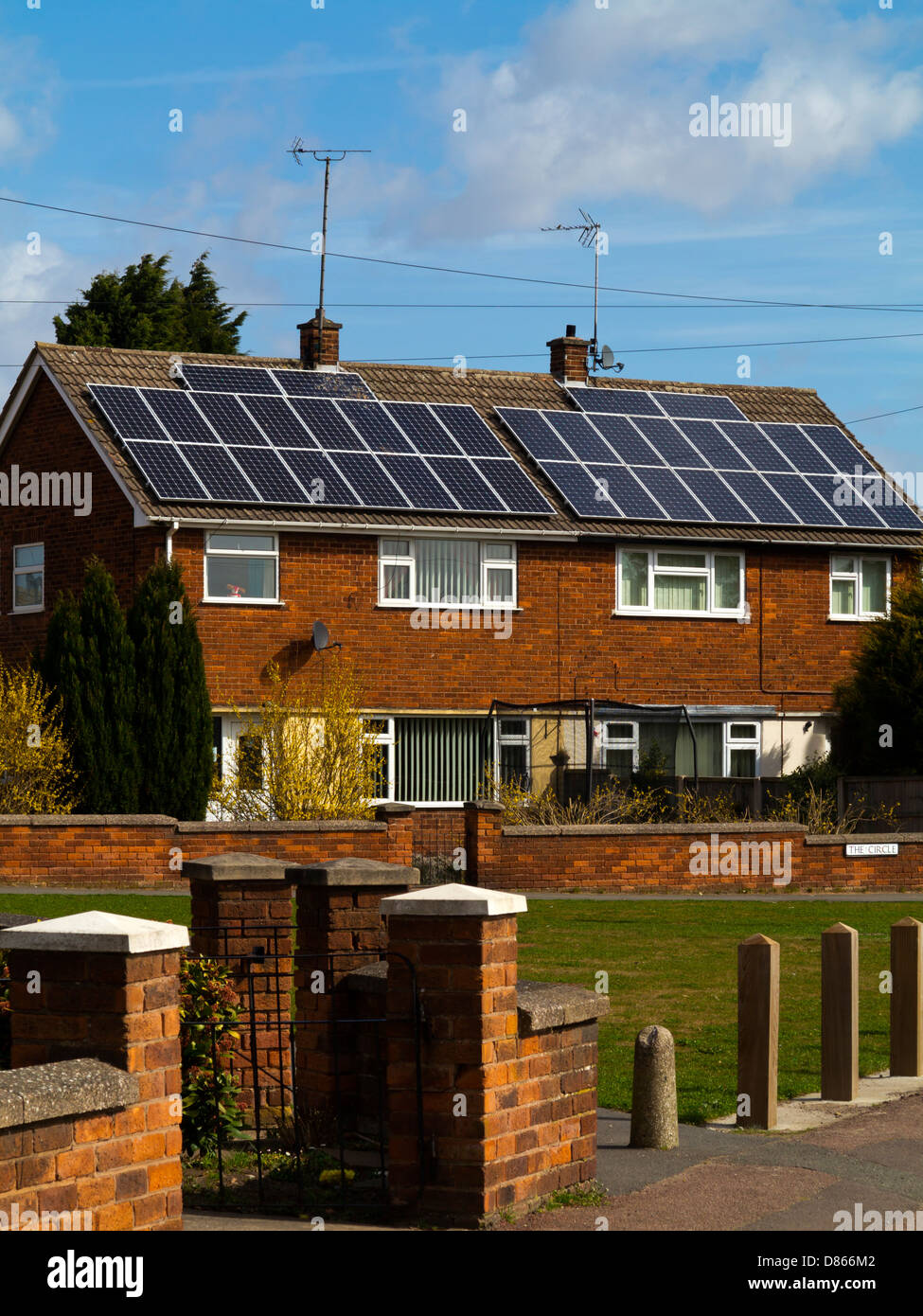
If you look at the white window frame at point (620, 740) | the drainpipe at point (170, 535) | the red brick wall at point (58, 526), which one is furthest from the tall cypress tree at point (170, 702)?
the white window frame at point (620, 740)

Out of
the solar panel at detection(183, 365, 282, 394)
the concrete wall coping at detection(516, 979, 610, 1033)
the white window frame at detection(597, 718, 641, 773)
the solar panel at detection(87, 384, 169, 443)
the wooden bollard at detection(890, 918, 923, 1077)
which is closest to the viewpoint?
the concrete wall coping at detection(516, 979, 610, 1033)

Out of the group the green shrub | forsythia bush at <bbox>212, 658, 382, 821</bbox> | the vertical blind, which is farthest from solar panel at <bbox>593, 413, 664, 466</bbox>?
the green shrub

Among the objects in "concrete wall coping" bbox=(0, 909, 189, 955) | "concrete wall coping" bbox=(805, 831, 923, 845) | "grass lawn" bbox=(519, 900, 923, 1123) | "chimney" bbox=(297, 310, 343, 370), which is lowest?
"grass lawn" bbox=(519, 900, 923, 1123)

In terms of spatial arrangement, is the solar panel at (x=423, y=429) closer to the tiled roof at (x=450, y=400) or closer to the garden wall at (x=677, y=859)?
the tiled roof at (x=450, y=400)

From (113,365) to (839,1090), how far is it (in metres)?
22.7

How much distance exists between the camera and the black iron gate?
24.7 ft

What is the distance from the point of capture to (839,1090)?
31.4 feet

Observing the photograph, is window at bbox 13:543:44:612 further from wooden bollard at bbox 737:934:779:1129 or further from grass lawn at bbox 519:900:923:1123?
wooden bollard at bbox 737:934:779:1129

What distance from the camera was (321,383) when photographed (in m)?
30.1

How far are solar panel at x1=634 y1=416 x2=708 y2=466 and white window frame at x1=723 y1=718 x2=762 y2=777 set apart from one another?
15.7 ft

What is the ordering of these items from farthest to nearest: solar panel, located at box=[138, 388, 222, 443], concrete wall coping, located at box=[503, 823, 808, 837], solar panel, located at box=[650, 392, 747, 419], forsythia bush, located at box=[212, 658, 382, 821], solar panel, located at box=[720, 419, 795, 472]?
solar panel, located at box=[650, 392, 747, 419] < solar panel, located at box=[720, 419, 795, 472] < solar panel, located at box=[138, 388, 222, 443] < forsythia bush, located at box=[212, 658, 382, 821] < concrete wall coping, located at box=[503, 823, 808, 837]

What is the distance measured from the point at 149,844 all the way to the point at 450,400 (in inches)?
517

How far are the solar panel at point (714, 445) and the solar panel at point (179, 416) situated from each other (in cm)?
939
